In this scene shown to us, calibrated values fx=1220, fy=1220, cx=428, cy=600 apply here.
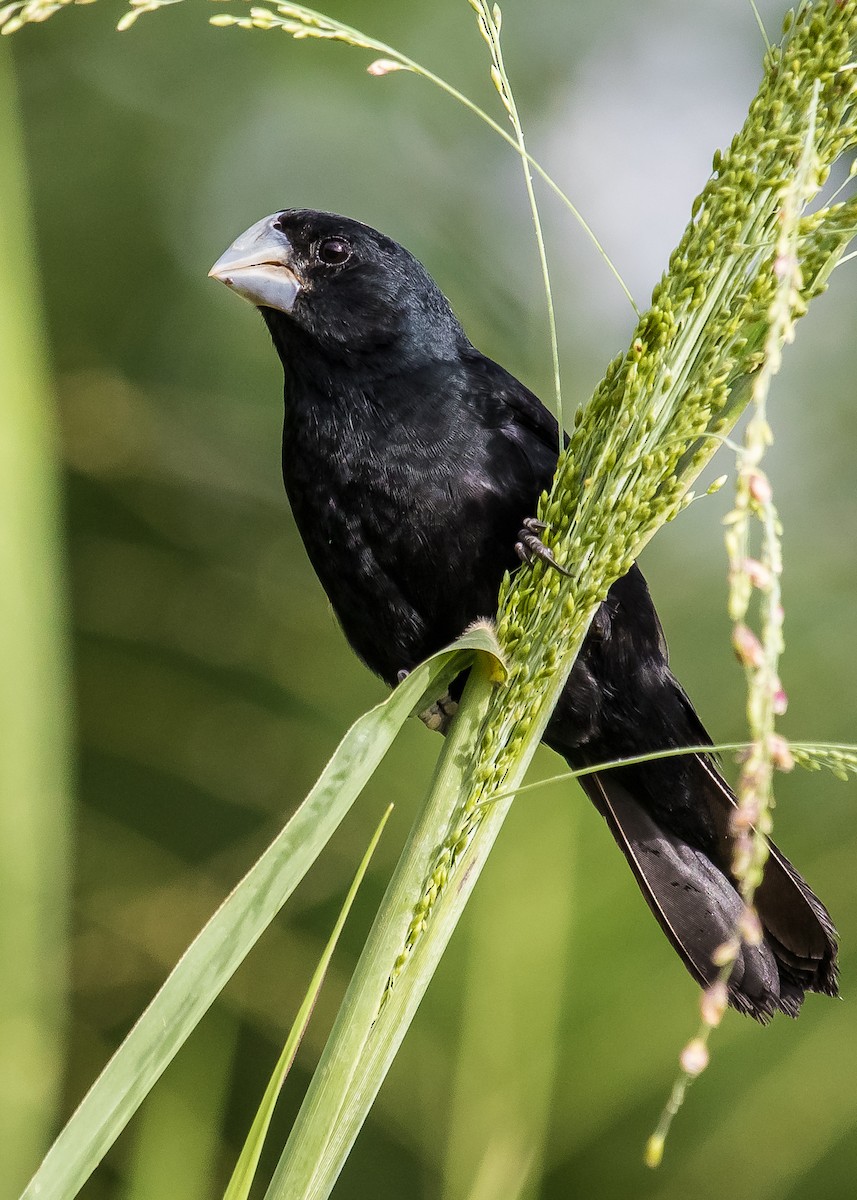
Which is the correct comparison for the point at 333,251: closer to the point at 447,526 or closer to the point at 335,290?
the point at 335,290

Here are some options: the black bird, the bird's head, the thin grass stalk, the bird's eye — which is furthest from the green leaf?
the bird's eye

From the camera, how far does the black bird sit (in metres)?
1.96

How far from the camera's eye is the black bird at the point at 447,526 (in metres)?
1.96

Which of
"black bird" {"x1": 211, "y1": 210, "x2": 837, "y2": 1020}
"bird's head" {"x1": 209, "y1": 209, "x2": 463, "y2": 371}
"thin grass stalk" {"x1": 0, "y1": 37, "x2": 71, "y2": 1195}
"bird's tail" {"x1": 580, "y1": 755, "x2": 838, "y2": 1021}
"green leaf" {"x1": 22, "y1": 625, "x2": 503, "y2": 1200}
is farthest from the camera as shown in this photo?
"bird's head" {"x1": 209, "y1": 209, "x2": 463, "y2": 371}

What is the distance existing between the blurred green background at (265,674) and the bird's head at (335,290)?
16.9 inches

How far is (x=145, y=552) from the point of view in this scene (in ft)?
9.78

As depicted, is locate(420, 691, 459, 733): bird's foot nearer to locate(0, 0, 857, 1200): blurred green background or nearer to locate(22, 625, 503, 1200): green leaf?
locate(0, 0, 857, 1200): blurred green background

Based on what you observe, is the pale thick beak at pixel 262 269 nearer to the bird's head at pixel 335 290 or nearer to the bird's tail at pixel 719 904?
the bird's head at pixel 335 290

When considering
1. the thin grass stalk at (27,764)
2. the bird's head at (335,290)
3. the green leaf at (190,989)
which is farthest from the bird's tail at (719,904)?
the green leaf at (190,989)

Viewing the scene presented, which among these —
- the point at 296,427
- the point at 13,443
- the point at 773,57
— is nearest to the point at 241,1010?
the point at 296,427

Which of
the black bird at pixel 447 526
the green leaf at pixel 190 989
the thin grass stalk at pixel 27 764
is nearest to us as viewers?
the green leaf at pixel 190 989

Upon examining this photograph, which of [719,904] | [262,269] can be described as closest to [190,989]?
[719,904]

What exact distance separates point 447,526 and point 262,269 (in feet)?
2.05

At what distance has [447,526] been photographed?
1.95 m
